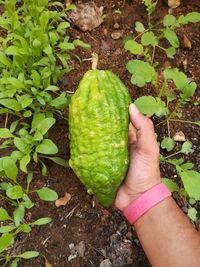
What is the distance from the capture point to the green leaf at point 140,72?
3.10 metres

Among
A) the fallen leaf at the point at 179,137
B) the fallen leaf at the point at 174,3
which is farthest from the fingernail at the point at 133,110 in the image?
the fallen leaf at the point at 174,3

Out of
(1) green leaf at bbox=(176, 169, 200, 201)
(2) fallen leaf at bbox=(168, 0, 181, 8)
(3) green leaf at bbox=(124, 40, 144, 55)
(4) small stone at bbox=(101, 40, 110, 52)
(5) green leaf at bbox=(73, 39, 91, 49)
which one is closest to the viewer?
(1) green leaf at bbox=(176, 169, 200, 201)

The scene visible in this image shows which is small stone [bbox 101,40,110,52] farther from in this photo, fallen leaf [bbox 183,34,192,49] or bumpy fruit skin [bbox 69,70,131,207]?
bumpy fruit skin [bbox 69,70,131,207]

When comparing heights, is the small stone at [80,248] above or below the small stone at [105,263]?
above

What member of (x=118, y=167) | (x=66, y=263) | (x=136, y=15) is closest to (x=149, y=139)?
(x=118, y=167)

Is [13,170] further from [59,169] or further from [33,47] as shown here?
[33,47]

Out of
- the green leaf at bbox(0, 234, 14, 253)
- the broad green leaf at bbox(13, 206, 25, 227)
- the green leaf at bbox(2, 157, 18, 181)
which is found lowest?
the green leaf at bbox(0, 234, 14, 253)

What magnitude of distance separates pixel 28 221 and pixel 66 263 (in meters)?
0.36

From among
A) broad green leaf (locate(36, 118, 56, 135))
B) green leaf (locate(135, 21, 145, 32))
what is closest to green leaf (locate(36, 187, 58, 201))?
broad green leaf (locate(36, 118, 56, 135))

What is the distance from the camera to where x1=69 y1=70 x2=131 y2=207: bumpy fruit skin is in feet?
8.37

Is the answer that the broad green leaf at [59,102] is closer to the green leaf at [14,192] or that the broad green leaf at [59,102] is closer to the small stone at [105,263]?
the green leaf at [14,192]

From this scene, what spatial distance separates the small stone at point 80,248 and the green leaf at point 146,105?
3.04 feet

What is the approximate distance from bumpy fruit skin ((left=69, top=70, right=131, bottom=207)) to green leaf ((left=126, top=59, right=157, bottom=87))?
1.57 feet

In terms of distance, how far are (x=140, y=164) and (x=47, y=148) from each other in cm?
56
